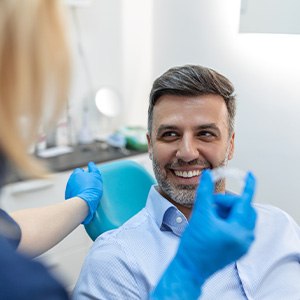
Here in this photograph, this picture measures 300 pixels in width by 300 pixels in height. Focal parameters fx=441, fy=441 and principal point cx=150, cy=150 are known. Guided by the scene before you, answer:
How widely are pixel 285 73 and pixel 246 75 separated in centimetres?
24

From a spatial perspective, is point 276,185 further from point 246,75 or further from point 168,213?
point 168,213

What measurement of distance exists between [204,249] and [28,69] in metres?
0.48

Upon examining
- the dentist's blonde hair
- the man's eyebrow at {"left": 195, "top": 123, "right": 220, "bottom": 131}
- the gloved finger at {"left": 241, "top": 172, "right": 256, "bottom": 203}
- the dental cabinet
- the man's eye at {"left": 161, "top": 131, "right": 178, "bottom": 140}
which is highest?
the dentist's blonde hair

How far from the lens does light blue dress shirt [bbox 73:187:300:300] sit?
3.95 feet

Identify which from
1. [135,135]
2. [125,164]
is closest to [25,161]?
[125,164]

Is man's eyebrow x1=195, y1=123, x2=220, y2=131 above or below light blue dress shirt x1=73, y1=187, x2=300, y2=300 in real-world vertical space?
above

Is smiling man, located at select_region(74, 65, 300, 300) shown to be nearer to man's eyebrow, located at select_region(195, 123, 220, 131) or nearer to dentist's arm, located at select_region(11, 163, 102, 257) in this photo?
man's eyebrow, located at select_region(195, 123, 220, 131)

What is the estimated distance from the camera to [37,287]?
579mm

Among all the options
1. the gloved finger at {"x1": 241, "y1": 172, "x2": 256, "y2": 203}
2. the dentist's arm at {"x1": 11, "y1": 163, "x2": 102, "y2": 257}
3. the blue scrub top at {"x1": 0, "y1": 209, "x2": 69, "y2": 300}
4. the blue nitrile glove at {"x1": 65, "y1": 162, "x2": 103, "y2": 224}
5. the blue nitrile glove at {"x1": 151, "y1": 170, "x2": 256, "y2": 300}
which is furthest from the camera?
the blue nitrile glove at {"x1": 65, "y1": 162, "x2": 103, "y2": 224}

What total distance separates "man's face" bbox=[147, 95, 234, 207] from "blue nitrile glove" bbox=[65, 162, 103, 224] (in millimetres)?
275

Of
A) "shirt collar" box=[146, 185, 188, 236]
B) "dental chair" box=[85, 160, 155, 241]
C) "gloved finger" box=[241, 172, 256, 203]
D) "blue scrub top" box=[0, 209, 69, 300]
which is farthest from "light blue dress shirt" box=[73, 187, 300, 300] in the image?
A: "blue scrub top" box=[0, 209, 69, 300]

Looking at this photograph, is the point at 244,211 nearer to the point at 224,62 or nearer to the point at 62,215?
the point at 62,215

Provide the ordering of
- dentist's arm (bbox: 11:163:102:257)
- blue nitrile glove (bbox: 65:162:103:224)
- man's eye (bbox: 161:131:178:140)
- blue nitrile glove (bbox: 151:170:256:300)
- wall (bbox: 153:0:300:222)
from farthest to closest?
wall (bbox: 153:0:300:222)
blue nitrile glove (bbox: 65:162:103:224)
man's eye (bbox: 161:131:178:140)
dentist's arm (bbox: 11:163:102:257)
blue nitrile glove (bbox: 151:170:256:300)

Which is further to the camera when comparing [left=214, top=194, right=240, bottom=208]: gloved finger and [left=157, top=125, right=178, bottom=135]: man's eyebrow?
[left=157, top=125, right=178, bottom=135]: man's eyebrow
